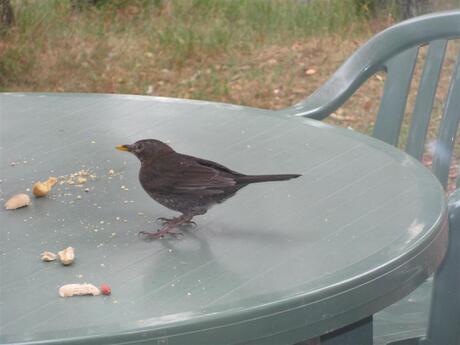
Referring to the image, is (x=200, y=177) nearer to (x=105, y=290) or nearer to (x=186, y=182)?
(x=186, y=182)

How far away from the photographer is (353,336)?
7.43ft

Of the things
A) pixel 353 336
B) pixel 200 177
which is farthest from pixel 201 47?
pixel 200 177

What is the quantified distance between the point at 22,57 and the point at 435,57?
4.16m

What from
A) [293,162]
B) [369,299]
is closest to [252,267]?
[369,299]

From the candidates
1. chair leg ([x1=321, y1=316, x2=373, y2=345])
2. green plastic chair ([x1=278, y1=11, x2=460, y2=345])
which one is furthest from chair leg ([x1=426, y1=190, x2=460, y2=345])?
green plastic chair ([x1=278, y1=11, x2=460, y2=345])

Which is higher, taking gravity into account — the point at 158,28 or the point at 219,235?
the point at 219,235

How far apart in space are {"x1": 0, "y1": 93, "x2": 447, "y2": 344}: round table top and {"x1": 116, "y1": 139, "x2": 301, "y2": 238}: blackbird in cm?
5

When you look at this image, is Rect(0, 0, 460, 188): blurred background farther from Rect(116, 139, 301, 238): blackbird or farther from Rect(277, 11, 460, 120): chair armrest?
Rect(116, 139, 301, 238): blackbird

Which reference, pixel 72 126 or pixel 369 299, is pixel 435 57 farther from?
pixel 369 299

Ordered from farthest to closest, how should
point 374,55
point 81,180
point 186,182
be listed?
point 374,55 < point 81,180 < point 186,182

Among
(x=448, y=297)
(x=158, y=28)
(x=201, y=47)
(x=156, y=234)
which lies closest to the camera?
(x=156, y=234)

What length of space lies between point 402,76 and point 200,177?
136cm

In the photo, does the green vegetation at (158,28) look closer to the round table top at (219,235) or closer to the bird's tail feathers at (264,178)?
the round table top at (219,235)

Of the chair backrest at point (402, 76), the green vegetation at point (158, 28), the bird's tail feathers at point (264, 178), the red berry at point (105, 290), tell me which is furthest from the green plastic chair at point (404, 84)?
the green vegetation at point (158, 28)
